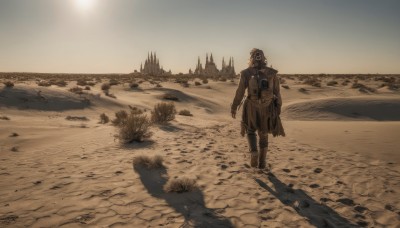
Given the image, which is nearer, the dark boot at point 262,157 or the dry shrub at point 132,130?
the dark boot at point 262,157

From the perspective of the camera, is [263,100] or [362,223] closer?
[362,223]

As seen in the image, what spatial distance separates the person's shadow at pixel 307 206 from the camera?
3512 millimetres

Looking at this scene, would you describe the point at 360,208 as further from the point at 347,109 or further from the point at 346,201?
the point at 347,109

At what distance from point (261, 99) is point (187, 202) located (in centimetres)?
221

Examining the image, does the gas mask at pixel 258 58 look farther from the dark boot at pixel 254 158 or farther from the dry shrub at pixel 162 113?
the dry shrub at pixel 162 113

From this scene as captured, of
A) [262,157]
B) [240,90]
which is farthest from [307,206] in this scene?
[240,90]

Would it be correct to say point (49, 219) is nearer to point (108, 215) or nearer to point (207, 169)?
point (108, 215)

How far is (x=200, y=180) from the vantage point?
4859mm

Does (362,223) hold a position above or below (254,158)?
below

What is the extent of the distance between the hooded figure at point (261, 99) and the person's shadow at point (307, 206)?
86cm

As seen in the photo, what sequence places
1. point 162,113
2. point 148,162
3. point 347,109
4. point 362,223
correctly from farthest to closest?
point 347,109 < point 162,113 < point 148,162 < point 362,223

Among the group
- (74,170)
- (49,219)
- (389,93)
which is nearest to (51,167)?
(74,170)

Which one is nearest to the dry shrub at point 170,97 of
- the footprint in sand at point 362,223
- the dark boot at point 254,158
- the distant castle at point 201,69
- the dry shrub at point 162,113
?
the dry shrub at point 162,113

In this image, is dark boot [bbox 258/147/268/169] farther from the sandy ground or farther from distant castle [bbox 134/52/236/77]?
distant castle [bbox 134/52/236/77]
